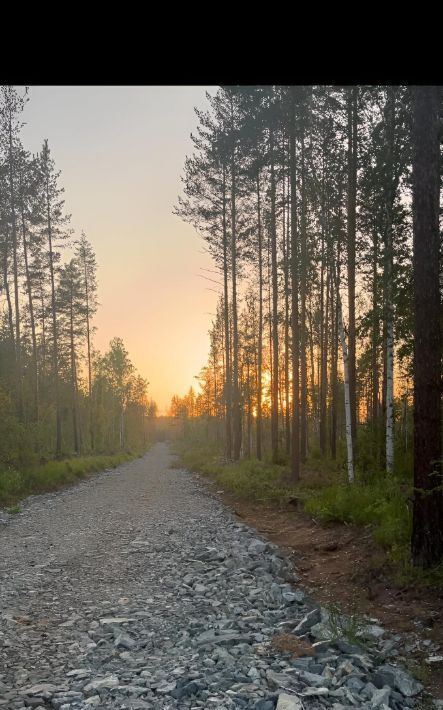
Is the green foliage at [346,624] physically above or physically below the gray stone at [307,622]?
above

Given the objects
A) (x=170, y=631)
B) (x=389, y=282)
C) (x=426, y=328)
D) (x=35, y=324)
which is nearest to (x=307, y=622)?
(x=170, y=631)

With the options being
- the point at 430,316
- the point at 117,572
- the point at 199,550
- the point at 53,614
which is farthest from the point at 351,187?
the point at 53,614

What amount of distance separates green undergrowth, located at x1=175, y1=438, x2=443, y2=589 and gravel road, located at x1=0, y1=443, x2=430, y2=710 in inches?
58.7

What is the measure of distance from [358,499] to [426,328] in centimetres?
493

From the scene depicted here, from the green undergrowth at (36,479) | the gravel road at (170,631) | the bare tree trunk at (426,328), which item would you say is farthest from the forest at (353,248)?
the green undergrowth at (36,479)

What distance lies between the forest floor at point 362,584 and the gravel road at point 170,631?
29 centimetres

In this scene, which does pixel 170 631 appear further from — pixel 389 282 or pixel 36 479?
pixel 36 479

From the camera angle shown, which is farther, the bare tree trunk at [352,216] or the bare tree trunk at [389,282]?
the bare tree trunk at [352,216]

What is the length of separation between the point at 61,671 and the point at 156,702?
1308 mm

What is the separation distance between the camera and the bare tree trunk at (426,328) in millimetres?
6617

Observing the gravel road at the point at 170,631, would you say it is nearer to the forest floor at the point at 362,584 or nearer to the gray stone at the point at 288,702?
the gray stone at the point at 288,702

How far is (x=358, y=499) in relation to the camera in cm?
1044

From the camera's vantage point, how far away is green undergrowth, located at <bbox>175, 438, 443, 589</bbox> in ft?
22.6

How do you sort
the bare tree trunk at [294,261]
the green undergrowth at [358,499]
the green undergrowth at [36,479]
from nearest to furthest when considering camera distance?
the green undergrowth at [358,499] → the bare tree trunk at [294,261] → the green undergrowth at [36,479]
